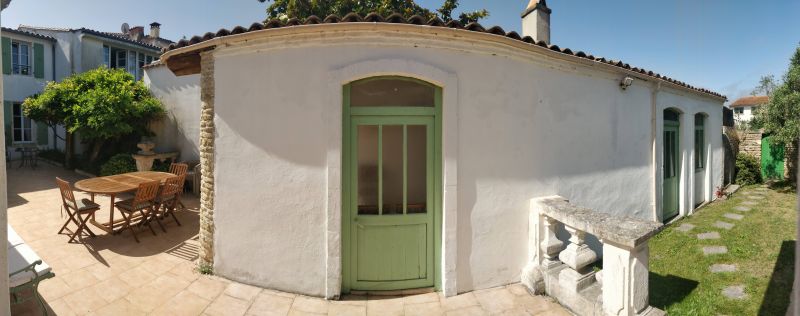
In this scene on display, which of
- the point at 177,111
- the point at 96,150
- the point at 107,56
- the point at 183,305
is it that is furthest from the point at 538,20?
the point at 107,56

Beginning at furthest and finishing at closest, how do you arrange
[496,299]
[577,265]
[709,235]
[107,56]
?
[107,56] < [709,235] < [496,299] < [577,265]

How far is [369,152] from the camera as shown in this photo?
412 centimetres

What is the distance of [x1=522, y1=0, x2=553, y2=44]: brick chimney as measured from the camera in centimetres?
682

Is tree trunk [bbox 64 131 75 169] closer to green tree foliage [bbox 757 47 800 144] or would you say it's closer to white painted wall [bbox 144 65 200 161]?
white painted wall [bbox 144 65 200 161]

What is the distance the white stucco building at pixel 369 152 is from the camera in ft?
13.0

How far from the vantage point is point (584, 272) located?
388 centimetres

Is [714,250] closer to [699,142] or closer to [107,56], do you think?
[699,142]

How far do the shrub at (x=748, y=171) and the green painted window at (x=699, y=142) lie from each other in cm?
411

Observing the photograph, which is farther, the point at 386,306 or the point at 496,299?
the point at 496,299

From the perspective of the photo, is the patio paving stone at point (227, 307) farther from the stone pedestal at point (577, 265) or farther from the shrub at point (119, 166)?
the shrub at point (119, 166)

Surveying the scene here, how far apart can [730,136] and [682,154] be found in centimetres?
638

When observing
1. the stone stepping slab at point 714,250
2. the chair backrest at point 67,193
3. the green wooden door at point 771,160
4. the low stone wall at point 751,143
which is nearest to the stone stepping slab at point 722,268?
the stone stepping slab at point 714,250

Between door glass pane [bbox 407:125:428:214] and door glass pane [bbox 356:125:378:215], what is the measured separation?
42cm

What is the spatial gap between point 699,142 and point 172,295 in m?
12.3
